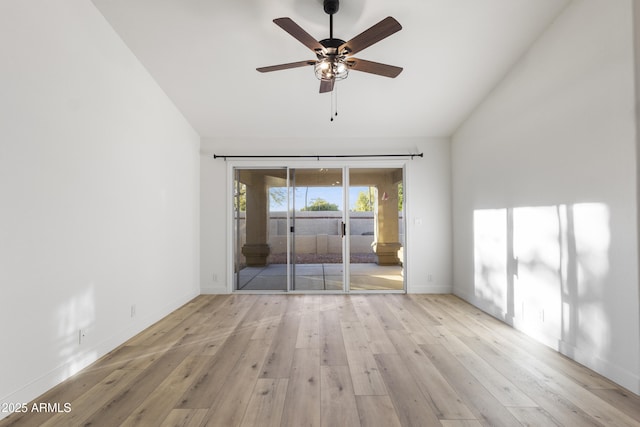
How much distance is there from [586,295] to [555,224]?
2.12ft

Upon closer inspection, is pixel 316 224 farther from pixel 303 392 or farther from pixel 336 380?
pixel 303 392

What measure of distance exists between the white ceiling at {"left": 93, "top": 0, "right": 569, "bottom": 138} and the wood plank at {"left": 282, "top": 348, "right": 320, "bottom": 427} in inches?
118

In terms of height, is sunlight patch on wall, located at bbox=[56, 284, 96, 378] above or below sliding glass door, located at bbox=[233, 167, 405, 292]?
below

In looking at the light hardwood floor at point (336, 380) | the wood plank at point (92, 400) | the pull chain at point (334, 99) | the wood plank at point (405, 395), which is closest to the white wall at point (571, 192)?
the light hardwood floor at point (336, 380)

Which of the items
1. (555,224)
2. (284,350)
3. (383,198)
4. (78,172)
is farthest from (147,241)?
(555,224)

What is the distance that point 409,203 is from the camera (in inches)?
191

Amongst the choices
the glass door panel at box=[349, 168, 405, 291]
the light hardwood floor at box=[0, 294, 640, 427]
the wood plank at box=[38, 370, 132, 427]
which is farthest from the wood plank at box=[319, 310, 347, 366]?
the wood plank at box=[38, 370, 132, 427]

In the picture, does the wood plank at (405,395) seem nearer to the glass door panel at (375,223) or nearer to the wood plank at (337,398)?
the wood plank at (337,398)

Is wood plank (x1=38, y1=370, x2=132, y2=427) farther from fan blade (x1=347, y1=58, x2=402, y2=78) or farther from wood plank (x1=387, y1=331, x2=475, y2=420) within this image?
fan blade (x1=347, y1=58, x2=402, y2=78)

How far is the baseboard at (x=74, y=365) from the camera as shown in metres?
1.93

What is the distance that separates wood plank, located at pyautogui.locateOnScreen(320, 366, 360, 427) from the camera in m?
1.75

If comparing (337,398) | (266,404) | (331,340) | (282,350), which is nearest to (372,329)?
(331,340)

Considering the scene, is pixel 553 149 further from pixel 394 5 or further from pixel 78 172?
pixel 78 172

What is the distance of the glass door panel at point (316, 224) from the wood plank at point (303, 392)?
7.57ft
